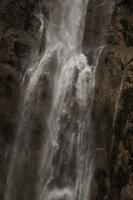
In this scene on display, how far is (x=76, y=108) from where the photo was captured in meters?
11.5

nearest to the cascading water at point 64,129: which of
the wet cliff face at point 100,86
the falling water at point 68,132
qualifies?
the falling water at point 68,132

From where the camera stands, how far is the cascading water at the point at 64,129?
10.5 m

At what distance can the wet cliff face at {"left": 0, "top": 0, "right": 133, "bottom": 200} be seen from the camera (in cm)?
1005

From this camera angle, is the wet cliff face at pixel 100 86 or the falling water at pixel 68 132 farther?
the falling water at pixel 68 132

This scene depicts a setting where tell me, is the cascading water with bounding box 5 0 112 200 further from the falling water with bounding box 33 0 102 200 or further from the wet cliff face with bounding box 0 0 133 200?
the wet cliff face with bounding box 0 0 133 200

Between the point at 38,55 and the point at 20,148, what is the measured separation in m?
5.20

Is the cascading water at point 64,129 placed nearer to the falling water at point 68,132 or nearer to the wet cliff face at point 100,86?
the falling water at point 68,132

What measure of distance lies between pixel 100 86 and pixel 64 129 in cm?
279

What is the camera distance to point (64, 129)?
11258mm

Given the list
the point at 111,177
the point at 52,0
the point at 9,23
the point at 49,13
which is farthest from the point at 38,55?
the point at 111,177

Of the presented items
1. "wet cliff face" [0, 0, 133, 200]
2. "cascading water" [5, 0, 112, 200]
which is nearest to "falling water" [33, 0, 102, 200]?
"cascading water" [5, 0, 112, 200]

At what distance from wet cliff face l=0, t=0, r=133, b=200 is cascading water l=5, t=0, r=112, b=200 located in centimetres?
36

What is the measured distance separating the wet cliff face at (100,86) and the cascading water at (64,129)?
36 cm

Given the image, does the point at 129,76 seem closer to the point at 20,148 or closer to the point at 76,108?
the point at 76,108
